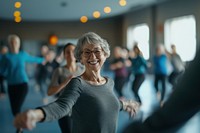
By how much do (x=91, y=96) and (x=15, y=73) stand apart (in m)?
2.53

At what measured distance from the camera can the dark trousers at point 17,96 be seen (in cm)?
372

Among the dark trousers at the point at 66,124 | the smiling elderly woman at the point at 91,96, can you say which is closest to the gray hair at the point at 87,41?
the smiling elderly woman at the point at 91,96

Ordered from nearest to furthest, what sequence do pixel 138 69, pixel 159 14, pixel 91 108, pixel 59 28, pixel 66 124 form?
pixel 91 108 → pixel 66 124 → pixel 138 69 → pixel 159 14 → pixel 59 28

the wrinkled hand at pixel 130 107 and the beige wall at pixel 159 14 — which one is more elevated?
the beige wall at pixel 159 14

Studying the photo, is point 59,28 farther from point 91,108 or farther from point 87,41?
point 91,108

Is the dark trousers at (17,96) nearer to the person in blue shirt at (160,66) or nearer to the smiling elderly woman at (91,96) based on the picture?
the smiling elderly woman at (91,96)

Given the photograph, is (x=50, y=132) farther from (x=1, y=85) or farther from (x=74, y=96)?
(x=1, y=85)

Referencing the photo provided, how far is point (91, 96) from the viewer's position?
1.47 m

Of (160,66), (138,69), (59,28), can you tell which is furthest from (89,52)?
(59,28)

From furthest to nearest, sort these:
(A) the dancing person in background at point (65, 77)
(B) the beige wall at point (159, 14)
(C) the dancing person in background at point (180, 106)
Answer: (B) the beige wall at point (159, 14)
(A) the dancing person in background at point (65, 77)
(C) the dancing person in background at point (180, 106)

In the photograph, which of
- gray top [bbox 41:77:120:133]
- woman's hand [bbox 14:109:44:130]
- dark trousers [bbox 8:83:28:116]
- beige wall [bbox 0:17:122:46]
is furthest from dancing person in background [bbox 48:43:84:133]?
beige wall [bbox 0:17:122:46]

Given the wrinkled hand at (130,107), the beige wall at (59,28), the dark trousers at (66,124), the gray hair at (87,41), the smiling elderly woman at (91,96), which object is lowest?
the dark trousers at (66,124)

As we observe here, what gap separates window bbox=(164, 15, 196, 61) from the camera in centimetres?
991

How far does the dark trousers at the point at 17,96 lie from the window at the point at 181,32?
6.38 meters
